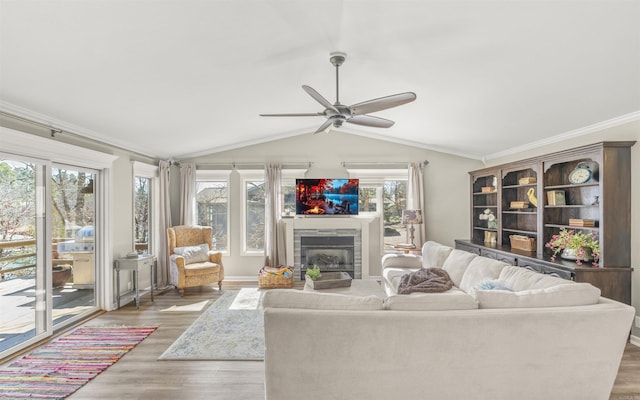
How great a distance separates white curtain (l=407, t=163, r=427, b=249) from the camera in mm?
6078

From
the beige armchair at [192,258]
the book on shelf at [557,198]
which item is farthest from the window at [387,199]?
the beige armchair at [192,258]

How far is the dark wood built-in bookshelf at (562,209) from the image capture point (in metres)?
3.34

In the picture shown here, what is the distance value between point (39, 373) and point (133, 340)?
794 mm

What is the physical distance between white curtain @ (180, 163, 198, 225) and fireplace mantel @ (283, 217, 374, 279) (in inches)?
71.6

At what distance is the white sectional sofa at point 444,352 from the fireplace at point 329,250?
4.10m

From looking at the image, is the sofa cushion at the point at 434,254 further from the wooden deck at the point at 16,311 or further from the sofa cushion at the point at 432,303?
the wooden deck at the point at 16,311

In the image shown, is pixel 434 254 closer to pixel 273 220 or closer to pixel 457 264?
pixel 457 264

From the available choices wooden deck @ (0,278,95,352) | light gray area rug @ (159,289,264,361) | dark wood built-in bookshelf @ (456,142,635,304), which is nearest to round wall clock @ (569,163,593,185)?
dark wood built-in bookshelf @ (456,142,635,304)

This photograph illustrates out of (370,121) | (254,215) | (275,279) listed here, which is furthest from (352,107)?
(254,215)

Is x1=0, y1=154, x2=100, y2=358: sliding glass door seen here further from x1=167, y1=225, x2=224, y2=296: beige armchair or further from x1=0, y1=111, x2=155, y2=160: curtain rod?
x1=167, y1=225, x2=224, y2=296: beige armchair

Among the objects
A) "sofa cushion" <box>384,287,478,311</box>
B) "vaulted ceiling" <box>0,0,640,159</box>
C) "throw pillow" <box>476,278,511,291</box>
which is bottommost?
"throw pillow" <box>476,278,511,291</box>

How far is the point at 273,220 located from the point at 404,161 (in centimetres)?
274

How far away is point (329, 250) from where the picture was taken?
6227mm

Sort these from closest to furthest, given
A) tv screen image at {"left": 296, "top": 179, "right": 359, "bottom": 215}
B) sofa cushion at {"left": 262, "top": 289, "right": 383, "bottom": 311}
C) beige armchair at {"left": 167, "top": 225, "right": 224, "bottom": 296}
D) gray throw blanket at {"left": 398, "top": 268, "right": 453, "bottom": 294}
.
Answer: sofa cushion at {"left": 262, "top": 289, "right": 383, "bottom": 311} → gray throw blanket at {"left": 398, "top": 268, "right": 453, "bottom": 294} → beige armchair at {"left": 167, "top": 225, "right": 224, "bottom": 296} → tv screen image at {"left": 296, "top": 179, "right": 359, "bottom": 215}
